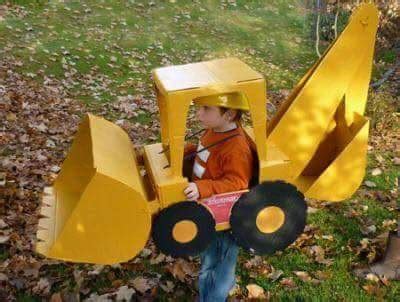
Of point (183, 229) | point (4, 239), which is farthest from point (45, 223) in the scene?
point (4, 239)

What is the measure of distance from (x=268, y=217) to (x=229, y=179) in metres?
0.35

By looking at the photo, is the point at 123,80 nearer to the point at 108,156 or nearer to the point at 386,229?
the point at 386,229

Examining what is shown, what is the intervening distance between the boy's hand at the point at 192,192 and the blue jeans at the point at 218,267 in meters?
0.54

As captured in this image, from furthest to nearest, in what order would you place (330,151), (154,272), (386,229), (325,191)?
(386,229)
(154,272)
(330,151)
(325,191)

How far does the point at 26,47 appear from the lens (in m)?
9.46

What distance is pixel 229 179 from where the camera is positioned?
2691 mm

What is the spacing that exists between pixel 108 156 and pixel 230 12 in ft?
43.4

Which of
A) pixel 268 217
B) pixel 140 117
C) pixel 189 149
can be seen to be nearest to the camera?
pixel 268 217

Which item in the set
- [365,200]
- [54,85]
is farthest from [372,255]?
[54,85]

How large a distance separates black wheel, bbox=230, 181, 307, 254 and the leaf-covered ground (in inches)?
44.3

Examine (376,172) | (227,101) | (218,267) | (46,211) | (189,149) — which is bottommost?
(376,172)

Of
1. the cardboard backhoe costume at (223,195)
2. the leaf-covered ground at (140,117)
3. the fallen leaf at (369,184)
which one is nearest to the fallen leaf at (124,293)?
the leaf-covered ground at (140,117)

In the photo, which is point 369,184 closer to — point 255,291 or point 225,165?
point 255,291

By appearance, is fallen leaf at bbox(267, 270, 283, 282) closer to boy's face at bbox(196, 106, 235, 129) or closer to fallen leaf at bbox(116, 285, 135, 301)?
fallen leaf at bbox(116, 285, 135, 301)
